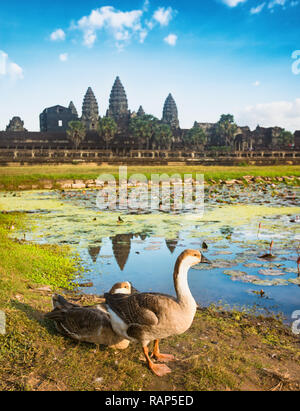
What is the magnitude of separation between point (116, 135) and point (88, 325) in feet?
222

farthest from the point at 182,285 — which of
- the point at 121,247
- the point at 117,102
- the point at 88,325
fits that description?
the point at 117,102

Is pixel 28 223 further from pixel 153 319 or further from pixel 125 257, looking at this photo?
pixel 153 319

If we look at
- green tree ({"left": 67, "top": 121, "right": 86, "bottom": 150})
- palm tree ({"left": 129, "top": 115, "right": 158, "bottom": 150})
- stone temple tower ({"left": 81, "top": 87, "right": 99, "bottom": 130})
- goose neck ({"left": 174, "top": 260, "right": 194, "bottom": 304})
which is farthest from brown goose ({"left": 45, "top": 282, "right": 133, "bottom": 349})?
stone temple tower ({"left": 81, "top": 87, "right": 99, "bottom": 130})

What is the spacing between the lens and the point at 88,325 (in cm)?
350

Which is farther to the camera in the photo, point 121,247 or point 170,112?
point 170,112

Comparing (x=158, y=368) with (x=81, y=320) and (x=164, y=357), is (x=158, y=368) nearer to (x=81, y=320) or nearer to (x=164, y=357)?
(x=164, y=357)

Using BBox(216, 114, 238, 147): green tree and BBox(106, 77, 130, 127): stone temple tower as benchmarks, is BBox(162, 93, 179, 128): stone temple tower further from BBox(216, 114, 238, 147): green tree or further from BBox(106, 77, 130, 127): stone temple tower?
BBox(216, 114, 238, 147): green tree

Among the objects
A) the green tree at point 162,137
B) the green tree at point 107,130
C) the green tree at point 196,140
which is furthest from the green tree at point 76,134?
the green tree at point 196,140

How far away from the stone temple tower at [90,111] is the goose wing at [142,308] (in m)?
79.8

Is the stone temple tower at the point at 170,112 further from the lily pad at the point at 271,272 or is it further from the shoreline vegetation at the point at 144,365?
the shoreline vegetation at the point at 144,365

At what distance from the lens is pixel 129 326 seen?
3.26 meters

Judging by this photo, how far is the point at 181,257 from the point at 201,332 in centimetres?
107

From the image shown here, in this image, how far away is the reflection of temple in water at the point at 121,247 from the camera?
268 inches
